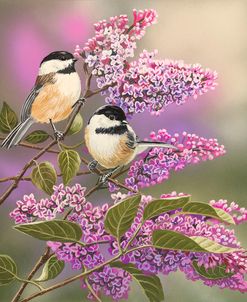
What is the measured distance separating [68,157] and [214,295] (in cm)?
38

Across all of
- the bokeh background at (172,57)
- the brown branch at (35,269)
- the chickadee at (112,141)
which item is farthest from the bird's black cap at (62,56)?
the brown branch at (35,269)

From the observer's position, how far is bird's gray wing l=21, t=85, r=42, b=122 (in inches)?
39.9

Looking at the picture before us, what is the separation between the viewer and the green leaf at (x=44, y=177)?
98cm

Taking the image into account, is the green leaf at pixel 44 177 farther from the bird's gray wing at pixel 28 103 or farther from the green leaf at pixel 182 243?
the green leaf at pixel 182 243

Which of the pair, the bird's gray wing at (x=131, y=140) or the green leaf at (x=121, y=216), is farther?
the bird's gray wing at (x=131, y=140)

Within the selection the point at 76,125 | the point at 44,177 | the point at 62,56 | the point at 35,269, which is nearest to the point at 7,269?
the point at 35,269

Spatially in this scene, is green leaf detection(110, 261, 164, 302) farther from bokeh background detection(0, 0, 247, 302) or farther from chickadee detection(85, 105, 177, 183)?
chickadee detection(85, 105, 177, 183)

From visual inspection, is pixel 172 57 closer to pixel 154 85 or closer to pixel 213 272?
pixel 154 85

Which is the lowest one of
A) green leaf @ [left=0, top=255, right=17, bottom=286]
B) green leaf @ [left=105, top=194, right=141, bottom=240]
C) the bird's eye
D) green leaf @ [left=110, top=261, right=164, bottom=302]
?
green leaf @ [left=0, top=255, right=17, bottom=286]

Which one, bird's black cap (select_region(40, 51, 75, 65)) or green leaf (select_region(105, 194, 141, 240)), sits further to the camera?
bird's black cap (select_region(40, 51, 75, 65))

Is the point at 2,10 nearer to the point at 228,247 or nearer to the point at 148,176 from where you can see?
the point at 148,176

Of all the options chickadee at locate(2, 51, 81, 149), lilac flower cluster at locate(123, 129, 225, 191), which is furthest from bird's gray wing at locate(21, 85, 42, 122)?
lilac flower cluster at locate(123, 129, 225, 191)

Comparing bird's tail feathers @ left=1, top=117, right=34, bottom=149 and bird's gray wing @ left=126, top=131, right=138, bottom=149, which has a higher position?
bird's gray wing @ left=126, top=131, right=138, bottom=149

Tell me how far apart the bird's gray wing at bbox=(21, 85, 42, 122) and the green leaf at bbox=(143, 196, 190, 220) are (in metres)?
0.30
